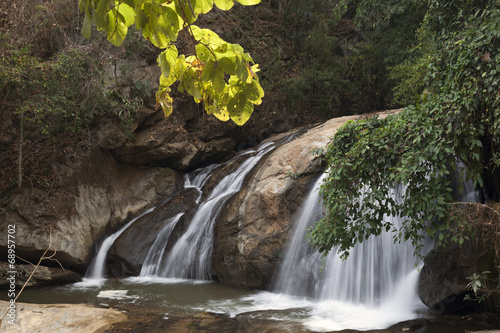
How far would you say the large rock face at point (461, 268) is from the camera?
16.0 ft

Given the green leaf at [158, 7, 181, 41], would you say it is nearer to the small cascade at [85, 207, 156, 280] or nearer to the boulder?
the boulder

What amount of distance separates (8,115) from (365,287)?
29.6 ft

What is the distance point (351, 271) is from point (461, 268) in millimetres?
1874

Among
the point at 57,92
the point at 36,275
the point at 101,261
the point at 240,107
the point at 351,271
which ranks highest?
the point at 57,92

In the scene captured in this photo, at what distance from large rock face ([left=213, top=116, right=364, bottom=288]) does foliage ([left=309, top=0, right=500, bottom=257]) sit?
2232 mm

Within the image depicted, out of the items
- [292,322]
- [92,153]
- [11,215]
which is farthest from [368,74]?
[11,215]

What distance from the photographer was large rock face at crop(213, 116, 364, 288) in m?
8.00

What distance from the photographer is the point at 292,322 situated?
5.92 meters

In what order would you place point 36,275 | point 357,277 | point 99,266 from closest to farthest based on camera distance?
1. point 357,277
2. point 36,275
3. point 99,266

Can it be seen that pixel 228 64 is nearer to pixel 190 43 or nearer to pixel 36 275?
pixel 190 43

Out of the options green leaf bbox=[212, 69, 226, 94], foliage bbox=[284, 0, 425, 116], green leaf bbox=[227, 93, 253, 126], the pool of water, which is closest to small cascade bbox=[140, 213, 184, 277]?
the pool of water

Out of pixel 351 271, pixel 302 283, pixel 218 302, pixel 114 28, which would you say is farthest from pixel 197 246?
pixel 114 28

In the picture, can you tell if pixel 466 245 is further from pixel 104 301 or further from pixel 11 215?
pixel 11 215

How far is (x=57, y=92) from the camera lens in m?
9.36
